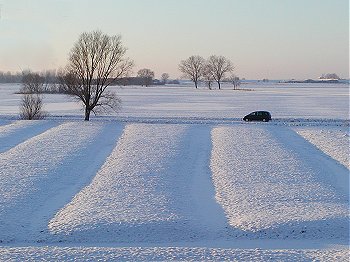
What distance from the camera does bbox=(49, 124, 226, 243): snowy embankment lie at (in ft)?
52.7

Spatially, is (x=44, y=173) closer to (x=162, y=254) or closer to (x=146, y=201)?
(x=146, y=201)

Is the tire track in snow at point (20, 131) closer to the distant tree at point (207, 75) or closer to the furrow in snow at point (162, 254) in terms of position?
the furrow in snow at point (162, 254)

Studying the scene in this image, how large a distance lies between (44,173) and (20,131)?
16.8 m

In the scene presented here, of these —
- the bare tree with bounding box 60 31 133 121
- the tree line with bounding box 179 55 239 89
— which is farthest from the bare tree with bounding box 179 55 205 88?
the bare tree with bounding box 60 31 133 121

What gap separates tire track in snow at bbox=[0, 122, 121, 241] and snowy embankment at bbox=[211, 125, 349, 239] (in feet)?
22.8

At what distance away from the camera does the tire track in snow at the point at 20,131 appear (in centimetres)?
3403

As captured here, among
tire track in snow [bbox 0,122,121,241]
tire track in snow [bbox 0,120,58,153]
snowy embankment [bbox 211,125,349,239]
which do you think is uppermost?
tire track in snow [bbox 0,120,58,153]

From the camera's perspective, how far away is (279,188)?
71.1 ft

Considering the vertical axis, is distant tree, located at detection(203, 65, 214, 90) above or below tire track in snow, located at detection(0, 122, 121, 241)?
above

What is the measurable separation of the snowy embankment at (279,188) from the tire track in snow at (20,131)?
1450cm

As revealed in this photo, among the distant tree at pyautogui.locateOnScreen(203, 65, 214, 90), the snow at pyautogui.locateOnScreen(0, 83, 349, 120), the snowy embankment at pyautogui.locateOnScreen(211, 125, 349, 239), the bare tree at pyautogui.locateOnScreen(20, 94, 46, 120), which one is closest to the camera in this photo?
the snowy embankment at pyautogui.locateOnScreen(211, 125, 349, 239)

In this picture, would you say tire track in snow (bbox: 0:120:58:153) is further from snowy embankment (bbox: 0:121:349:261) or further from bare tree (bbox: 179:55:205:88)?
bare tree (bbox: 179:55:205:88)

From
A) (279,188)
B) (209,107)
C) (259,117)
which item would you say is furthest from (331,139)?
(209,107)

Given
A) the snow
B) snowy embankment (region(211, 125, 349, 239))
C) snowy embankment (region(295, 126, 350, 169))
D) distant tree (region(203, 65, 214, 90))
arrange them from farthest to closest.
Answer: distant tree (region(203, 65, 214, 90)) < the snow < snowy embankment (region(295, 126, 350, 169)) < snowy embankment (region(211, 125, 349, 239))
